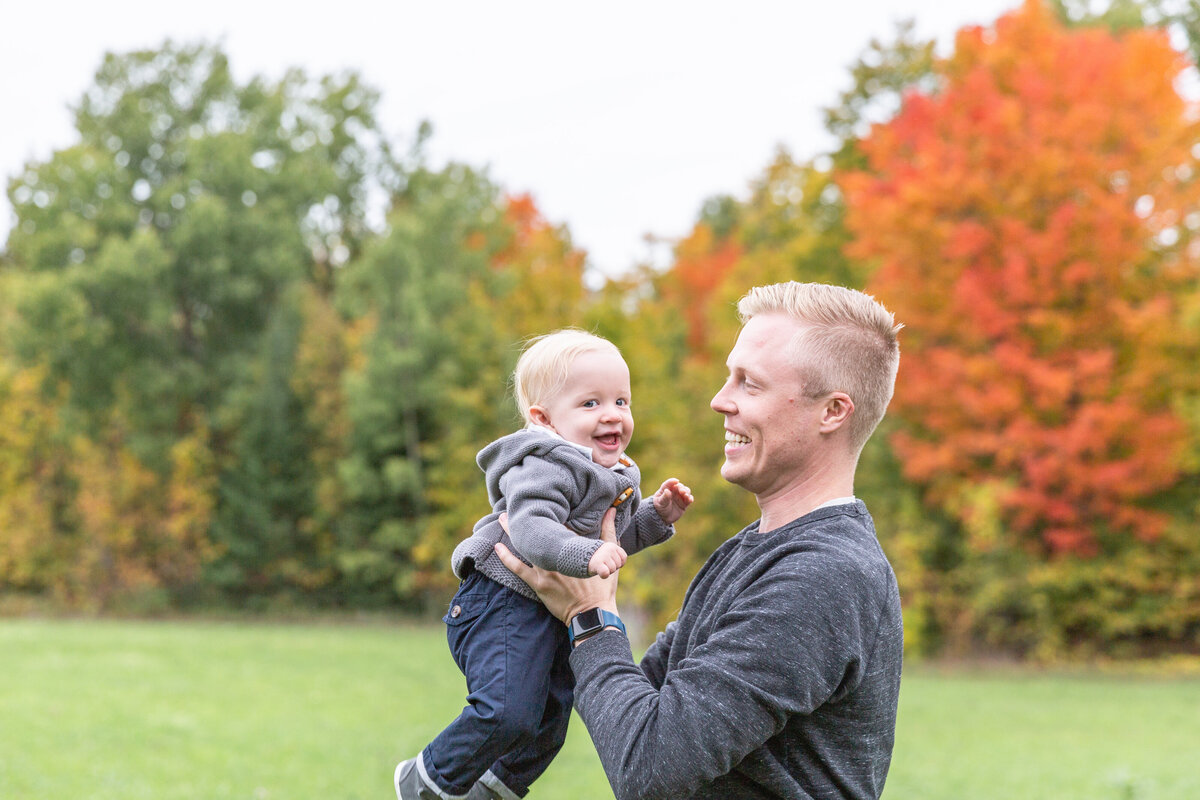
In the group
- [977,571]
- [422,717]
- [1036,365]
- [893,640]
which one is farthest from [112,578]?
[893,640]

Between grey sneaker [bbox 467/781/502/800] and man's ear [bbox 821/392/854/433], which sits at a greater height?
man's ear [bbox 821/392/854/433]

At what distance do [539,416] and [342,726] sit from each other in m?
11.0

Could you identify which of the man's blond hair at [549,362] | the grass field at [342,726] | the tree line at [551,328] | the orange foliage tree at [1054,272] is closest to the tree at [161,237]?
the tree line at [551,328]

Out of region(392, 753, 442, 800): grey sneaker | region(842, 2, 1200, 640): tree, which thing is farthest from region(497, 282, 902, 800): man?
region(842, 2, 1200, 640): tree

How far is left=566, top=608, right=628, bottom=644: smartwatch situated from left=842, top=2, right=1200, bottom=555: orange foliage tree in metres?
16.8

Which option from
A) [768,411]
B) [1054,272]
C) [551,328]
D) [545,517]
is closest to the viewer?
[768,411]

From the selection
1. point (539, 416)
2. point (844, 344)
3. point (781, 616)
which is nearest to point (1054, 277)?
point (539, 416)

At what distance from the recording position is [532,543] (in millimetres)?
2514

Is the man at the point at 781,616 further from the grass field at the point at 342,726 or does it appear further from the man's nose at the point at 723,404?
the grass field at the point at 342,726

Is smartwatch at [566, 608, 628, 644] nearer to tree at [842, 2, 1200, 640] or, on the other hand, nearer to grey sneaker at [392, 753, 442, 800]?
grey sneaker at [392, 753, 442, 800]

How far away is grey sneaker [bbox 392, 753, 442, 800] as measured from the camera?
282cm

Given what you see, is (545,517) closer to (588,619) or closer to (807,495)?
(588,619)

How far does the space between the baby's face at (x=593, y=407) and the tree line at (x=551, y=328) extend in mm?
16234

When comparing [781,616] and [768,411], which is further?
[768,411]
